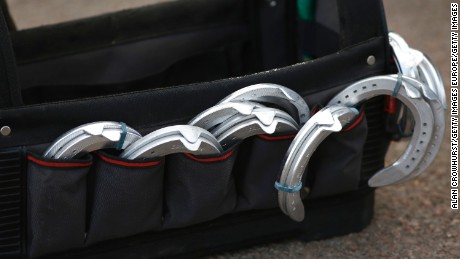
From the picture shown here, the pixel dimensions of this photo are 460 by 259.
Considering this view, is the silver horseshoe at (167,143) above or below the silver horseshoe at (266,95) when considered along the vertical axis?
below

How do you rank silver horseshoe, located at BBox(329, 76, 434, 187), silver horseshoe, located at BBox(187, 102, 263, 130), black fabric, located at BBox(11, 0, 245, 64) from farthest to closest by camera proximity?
black fabric, located at BBox(11, 0, 245, 64), silver horseshoe, located at BBox(329, 76, 434, 187), silver horseshoe, located at BBox(187, 102, 263, 130)

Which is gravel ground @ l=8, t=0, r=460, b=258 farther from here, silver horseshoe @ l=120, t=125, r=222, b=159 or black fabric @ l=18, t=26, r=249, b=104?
black fabric @ l=18, t=26, r=249, b=104

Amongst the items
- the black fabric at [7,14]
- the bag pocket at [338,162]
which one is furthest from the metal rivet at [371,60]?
the black fabric at [7,14]

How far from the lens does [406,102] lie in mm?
1598

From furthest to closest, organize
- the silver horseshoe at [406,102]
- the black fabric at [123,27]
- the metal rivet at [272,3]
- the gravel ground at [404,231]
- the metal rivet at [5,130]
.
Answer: the metal rivet at [272,3], the black fabric at [123,27], the gravel ground at [404,231], the silver horseshoe at [406,102], the metal rivet at [5,130]

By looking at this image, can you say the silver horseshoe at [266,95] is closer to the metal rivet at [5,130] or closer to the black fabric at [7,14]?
the metal rivet at [5,130]

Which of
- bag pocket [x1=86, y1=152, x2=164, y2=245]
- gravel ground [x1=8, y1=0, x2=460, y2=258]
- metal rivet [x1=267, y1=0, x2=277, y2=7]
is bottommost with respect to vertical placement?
gravel ground [x1=8, y1=0, x2=460, y2=258]

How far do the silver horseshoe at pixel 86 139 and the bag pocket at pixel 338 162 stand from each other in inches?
17.1

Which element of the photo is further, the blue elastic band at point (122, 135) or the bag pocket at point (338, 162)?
the bag pocket at point (338, 162)

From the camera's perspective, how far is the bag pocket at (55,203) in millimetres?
1383

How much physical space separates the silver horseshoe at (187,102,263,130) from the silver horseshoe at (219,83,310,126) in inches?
0.8

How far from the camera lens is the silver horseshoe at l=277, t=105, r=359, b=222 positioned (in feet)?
4.92

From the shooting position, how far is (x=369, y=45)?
162cm

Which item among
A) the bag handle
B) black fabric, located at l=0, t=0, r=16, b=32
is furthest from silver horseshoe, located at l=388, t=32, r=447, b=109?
black fabric, located at l=0, t=0, r=16, b=32
